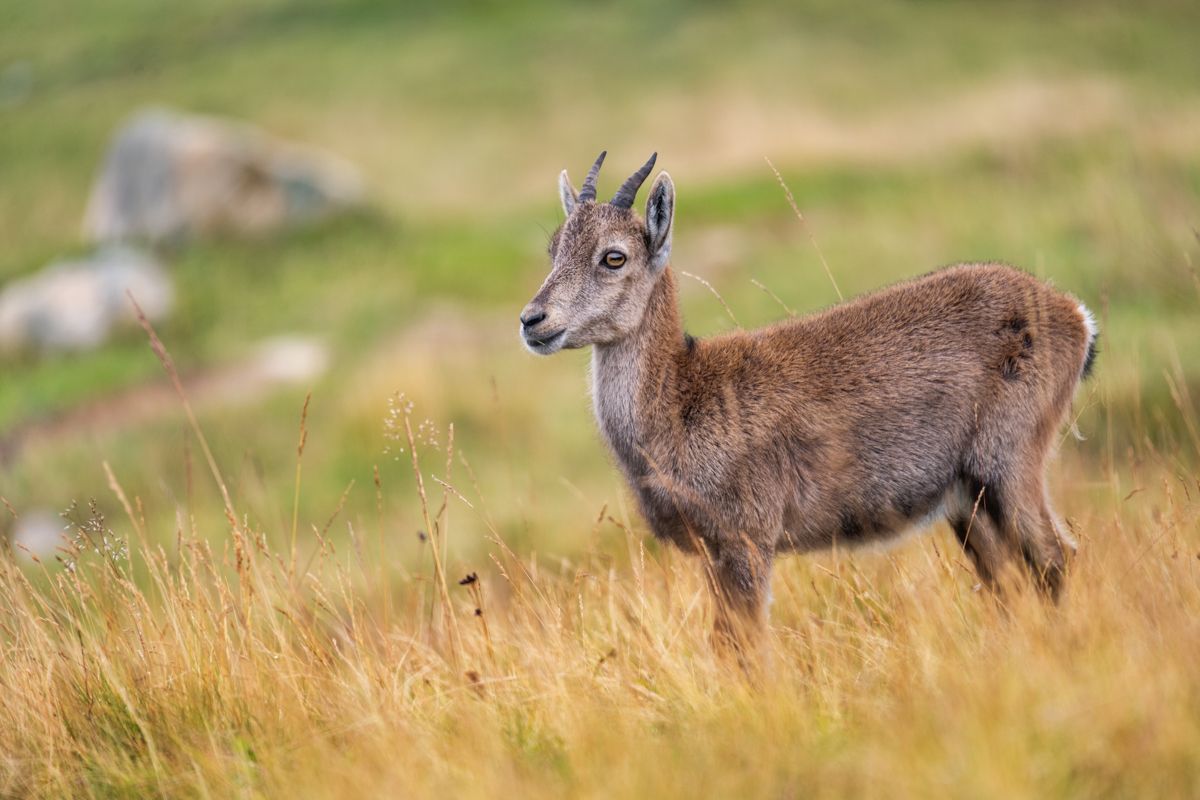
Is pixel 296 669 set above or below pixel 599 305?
below

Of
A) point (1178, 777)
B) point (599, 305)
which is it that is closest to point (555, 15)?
point (599, 305)

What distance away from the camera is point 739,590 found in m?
5.29

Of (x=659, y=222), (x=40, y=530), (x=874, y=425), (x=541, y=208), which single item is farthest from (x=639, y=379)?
(x=541, y=208)

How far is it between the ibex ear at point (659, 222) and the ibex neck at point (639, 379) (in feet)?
0.54

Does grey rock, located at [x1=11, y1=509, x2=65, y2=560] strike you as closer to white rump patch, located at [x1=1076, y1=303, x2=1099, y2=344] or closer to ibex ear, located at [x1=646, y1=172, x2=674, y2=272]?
ibex ear, located at [x1=646, y1=172, x2=674, y2=272]

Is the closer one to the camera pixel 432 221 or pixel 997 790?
pixel 997 790

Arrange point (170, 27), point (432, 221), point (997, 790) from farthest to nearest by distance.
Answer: point (170, 27) < point (432, 221) < point (997, 790)

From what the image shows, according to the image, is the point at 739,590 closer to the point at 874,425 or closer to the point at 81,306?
the point at 874,425

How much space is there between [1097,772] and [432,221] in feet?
74.5

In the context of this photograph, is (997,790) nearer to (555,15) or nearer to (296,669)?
(296,669)

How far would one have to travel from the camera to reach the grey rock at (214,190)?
23594 millimetres

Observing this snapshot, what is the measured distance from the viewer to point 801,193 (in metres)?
21.2

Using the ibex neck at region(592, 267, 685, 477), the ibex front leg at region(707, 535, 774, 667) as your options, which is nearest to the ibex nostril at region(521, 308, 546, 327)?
the ibex neck at region(592, 267, 685, 477)

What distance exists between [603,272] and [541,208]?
19.5 m
